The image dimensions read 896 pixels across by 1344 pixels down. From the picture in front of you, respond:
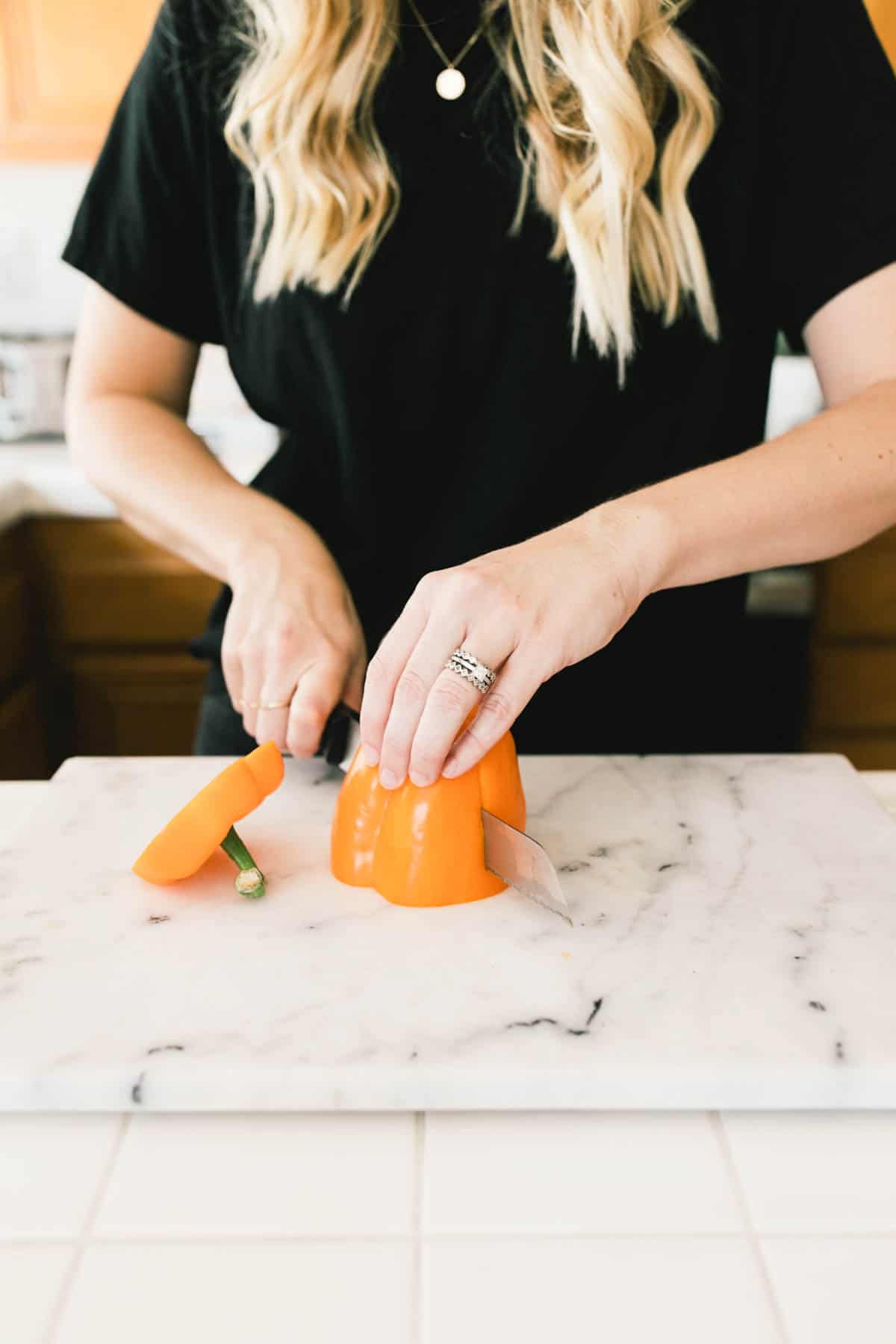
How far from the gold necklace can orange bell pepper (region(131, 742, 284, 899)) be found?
1.97 ft

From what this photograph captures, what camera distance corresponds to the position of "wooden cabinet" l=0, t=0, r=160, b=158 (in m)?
2.04

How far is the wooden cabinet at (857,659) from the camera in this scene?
1.91 m

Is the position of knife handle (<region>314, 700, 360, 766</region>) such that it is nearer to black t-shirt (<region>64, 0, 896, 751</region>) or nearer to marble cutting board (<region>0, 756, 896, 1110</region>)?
marble cutting board (<region>0, 756, 896, 1110</region>)

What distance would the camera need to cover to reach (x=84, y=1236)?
1.56 feet

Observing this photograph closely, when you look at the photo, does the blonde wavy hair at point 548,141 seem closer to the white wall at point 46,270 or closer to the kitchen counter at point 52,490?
the kitchen counter at point 52,490

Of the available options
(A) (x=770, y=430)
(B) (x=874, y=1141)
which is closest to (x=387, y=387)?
(B) (x=874, y=1141)

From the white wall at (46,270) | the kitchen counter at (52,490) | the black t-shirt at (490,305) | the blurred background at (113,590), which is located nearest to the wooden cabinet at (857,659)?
the blurred background at (113,590)

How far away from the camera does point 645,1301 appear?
0.44 meters

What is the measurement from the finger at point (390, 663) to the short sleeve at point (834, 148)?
480 millimetres

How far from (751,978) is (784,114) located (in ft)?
2.28

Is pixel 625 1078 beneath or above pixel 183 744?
above

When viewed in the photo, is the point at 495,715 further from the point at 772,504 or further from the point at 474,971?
the point at 772,504

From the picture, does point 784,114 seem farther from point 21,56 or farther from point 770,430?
point 21,56

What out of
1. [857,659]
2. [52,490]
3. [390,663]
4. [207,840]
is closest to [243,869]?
[207,840]
